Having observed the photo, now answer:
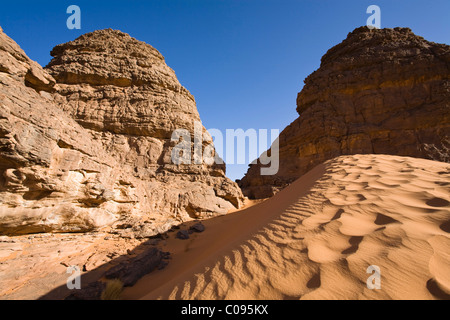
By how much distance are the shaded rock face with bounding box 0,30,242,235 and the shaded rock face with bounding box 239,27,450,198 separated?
342 inches

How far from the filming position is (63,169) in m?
4.88

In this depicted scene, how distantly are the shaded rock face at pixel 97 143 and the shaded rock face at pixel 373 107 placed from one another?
8684 mm

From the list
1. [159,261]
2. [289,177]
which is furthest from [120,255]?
[289,177]

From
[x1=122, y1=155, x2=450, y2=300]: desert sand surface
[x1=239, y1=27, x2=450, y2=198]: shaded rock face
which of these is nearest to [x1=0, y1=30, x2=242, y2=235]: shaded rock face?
[x1=122, y1=155, x2=450, y2=300]: desert sand surface

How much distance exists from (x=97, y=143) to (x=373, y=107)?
2065 centimetres

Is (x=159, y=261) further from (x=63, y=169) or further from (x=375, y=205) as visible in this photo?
(x=63, y=169)

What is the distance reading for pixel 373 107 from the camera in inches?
650

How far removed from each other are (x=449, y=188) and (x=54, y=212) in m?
7.10

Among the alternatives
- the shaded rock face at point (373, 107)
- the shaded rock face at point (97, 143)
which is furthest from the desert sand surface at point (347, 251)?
the shaded rock face at point (373, 107)

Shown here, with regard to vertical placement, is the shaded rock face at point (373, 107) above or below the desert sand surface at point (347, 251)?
above

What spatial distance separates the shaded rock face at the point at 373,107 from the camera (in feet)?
48.0

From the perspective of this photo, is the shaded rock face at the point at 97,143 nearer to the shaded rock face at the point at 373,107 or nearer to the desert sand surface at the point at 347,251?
the desert sand surface at the point at 347,251

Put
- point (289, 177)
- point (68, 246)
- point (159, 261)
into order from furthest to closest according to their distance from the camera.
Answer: point (289, 177), point (68, 246), point (159, 261)

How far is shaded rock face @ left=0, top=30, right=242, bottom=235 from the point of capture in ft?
14.1
